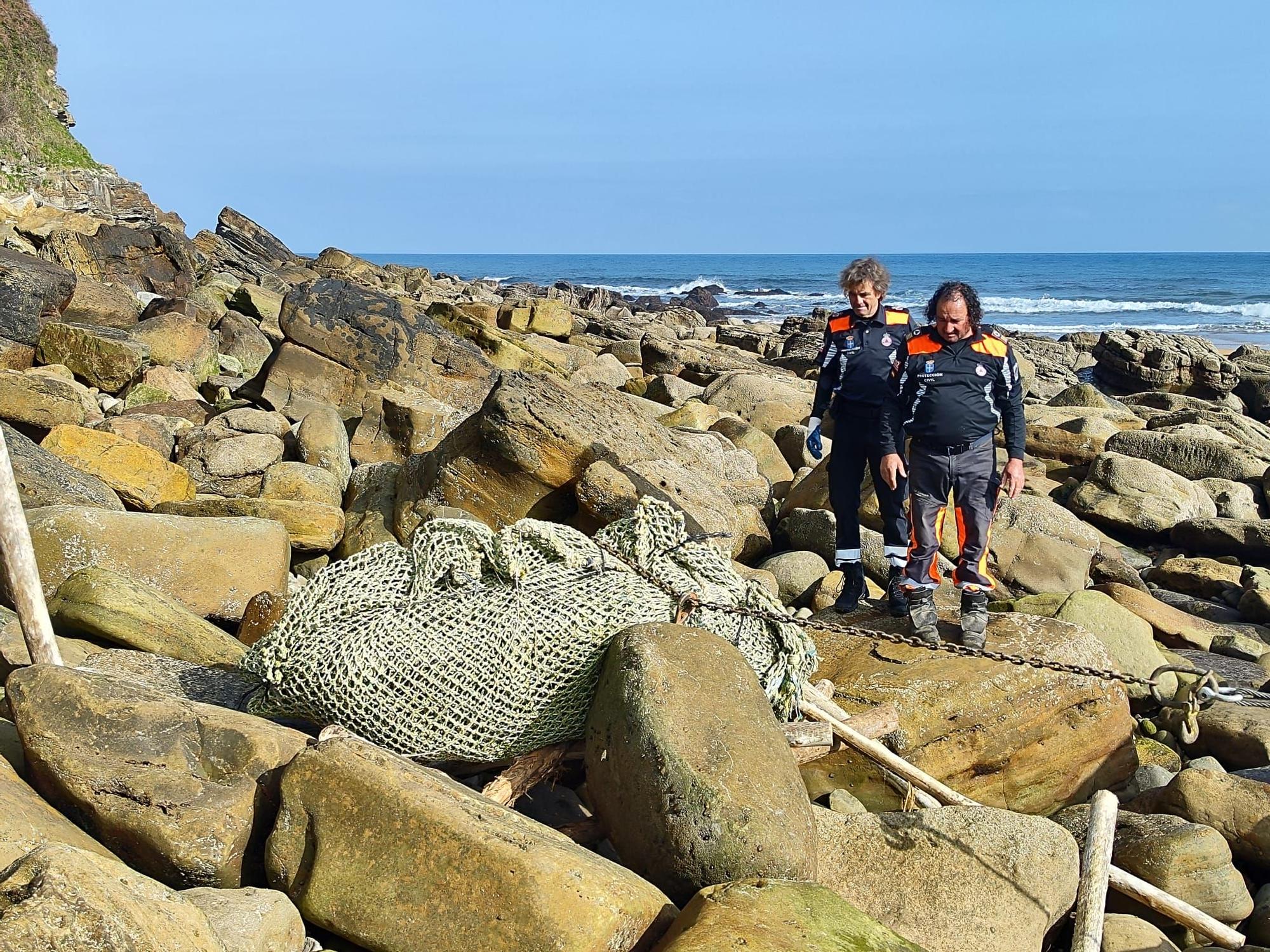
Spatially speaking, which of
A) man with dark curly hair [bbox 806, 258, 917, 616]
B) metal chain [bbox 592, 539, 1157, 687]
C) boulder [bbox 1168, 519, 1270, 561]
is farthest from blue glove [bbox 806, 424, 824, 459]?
boulder [bbox 1168, 519, 1270, 561]

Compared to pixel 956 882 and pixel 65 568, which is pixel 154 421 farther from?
pixel 956 882

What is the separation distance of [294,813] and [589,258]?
158140mm

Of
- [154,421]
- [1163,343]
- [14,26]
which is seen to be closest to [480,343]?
[154,421]

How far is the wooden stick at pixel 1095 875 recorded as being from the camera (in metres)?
3.77

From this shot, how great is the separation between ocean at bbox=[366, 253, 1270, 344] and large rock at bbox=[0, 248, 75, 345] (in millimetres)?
29507

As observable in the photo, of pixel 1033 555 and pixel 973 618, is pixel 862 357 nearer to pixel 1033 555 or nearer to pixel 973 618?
pixel 973 618

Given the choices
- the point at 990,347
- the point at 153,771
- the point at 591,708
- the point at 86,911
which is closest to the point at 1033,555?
the point at 990,347

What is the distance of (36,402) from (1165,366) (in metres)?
20.9

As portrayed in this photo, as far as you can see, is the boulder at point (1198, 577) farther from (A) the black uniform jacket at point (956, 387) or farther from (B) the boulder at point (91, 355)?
(B) the boulder at point (91, 355)

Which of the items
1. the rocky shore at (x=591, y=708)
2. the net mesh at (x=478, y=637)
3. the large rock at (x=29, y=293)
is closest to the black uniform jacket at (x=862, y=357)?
the rocky shore at (x=591, y=708)

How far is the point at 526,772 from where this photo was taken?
14.1 feet

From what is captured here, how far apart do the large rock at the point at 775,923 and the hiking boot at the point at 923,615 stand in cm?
238

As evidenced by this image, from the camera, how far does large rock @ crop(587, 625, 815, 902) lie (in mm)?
3568

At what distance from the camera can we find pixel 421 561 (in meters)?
4.70
